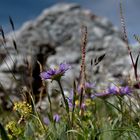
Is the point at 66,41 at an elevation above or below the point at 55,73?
below

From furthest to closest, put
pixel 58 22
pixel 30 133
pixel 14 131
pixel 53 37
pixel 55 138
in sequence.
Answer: pixel 58 22 → pixel 53 37 → pixel 30 133 → pixel 14 131 → pixel 55 138

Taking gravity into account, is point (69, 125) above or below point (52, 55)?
above

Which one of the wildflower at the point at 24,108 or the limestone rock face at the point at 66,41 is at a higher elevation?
the wildflower at the point at 24,108

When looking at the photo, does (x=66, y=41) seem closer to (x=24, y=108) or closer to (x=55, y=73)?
(x=55, y=73)

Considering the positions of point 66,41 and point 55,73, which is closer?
point 55,73

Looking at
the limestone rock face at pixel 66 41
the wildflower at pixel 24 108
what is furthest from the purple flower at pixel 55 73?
the limestone rock face at pixel 66 41

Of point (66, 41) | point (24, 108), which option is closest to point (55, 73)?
point (24, 108)

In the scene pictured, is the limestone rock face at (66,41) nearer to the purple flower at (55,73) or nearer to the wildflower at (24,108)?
the purple flower at (55,73)

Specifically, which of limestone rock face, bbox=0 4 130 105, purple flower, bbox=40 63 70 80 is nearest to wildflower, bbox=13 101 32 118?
purple flower, bbox=40 63 70 80

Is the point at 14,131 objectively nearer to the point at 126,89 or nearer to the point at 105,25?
the point at 126,89

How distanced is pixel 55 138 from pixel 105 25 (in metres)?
11.6

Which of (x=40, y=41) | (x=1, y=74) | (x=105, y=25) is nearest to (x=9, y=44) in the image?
(x=40, y=41)

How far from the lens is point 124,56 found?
9875 mm

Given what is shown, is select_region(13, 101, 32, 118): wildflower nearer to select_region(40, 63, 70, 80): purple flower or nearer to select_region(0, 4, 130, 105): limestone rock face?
select_region(40, 63, 70, 80): purple flower
